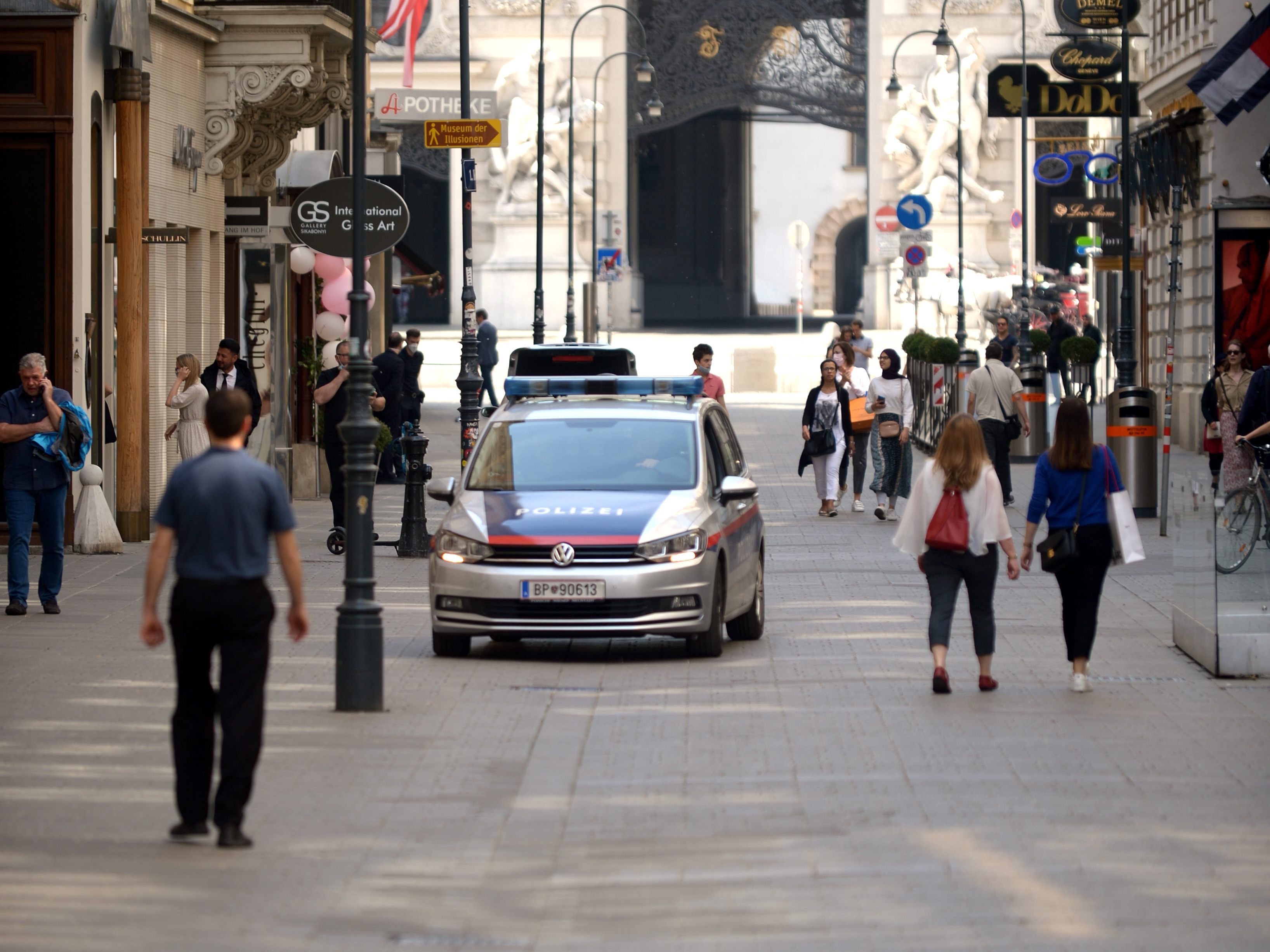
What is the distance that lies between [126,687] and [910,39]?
55.1 metres

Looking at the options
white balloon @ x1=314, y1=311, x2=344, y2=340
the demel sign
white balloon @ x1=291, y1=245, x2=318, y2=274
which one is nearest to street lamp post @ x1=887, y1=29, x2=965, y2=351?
white balloon @ x1=291, y1=245, x2=318, y2=274

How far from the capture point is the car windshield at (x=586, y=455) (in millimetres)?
12633

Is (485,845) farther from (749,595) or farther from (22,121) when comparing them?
(22,121)

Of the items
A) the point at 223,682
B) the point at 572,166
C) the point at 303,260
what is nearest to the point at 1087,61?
the point at 303,260

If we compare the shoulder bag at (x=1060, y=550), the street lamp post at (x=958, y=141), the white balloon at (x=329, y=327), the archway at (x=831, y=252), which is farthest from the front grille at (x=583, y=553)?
the archway at (x=831, y=252)

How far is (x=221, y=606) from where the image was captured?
7176mm

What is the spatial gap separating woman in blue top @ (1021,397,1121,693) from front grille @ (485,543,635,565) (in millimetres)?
2252

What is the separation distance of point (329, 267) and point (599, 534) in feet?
40.6

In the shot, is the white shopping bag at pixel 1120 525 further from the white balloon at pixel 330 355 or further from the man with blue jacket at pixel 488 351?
the man with blue jacket at pixel 488 351

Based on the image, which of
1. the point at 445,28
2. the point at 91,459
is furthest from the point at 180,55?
the point at 445,28

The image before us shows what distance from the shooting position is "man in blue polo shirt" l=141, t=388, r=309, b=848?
718 centimetres

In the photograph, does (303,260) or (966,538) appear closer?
(966,538)

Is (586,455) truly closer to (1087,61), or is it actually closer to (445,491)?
(445,491)

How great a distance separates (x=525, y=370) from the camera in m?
26.0
